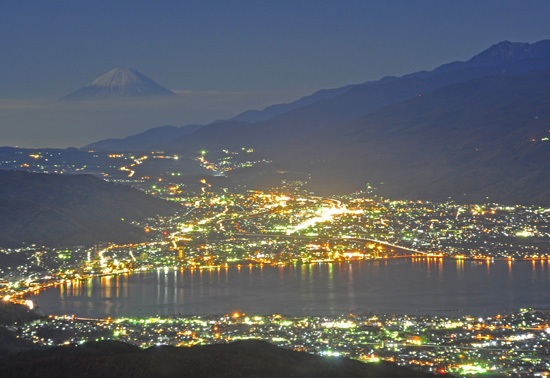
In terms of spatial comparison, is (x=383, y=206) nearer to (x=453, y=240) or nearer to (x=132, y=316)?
(x=453, y=240)

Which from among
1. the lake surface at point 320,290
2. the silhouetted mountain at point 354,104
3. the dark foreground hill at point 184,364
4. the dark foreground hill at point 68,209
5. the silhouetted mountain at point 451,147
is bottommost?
the dark foreground hill at point 184,364

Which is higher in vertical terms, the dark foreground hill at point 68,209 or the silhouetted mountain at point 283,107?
the silhouetted mountain at point 283,107

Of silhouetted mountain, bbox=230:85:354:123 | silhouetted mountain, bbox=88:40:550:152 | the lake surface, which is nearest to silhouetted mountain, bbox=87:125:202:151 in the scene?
silhouetted mountain, bbox=88:40:550:152

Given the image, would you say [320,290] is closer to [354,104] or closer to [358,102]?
[354,104]

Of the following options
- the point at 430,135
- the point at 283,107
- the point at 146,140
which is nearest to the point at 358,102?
the point at 283,107

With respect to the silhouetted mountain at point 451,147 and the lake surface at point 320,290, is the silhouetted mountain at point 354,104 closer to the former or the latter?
the silhouetted mountain at point 451,147

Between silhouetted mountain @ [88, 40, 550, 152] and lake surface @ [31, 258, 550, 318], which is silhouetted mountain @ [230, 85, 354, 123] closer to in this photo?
silhouetted mountain @ [88, 40, 550, 152]

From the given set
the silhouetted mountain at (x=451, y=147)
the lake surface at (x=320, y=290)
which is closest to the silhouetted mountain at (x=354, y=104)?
the silhouetted mountain at (x=451, y=147)
